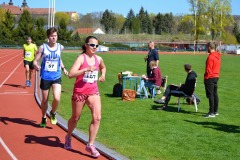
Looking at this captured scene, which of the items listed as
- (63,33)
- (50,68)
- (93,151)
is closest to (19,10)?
(63,33)

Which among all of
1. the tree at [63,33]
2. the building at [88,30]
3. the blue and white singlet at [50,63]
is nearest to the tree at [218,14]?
the tree at [63,33]

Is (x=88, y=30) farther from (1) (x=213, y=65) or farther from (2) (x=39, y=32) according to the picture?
(1) (x=213, y=65)

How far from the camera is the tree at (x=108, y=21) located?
145m

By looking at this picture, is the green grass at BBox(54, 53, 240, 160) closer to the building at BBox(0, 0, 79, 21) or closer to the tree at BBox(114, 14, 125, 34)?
the tree at BBox(114, 14, 125, 34)

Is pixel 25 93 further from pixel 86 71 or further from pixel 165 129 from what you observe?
pixel 86 71

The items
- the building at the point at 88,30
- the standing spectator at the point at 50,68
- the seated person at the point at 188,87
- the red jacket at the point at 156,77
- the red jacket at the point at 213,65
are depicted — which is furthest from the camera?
the building at the point at 88,30

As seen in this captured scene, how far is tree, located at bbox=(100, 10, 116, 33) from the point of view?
475ft

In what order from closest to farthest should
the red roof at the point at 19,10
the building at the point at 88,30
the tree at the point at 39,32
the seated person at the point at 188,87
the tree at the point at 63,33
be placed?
the seated person at the point at 188,87, the tree at the point at 39,32, the tree at the point at 63,33, the building at the point at 88,30, the red roof at the point at 19,10

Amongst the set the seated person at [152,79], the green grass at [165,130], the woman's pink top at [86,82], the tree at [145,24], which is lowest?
the green grass at [165,130]

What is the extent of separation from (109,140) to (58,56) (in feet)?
7.70

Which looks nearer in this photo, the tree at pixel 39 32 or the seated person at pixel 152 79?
the seated person at pixel 152 79

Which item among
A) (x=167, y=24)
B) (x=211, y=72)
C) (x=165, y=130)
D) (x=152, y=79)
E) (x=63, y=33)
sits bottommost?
(x=165, y=130)

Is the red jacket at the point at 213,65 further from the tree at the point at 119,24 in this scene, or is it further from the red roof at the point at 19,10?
the red roof at the point at 19,10

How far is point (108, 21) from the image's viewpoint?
14488 centimetres
